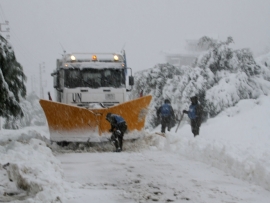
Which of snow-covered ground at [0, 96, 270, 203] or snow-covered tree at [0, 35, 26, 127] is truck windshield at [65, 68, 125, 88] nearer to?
snow-covered tree at [0, 35, 26, 127]

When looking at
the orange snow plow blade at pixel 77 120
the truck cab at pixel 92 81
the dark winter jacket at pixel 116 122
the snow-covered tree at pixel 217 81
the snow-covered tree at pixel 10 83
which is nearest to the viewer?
the snow-covered tree at pixel 10 83

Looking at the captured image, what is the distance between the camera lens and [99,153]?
10.6 metres

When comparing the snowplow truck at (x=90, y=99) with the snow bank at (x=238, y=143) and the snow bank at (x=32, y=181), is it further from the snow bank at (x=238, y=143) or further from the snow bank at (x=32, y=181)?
the snow bank at (x=32, y=181)

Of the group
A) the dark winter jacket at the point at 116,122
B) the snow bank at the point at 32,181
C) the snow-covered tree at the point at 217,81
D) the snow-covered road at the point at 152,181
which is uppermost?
the snow-covered tree at the point at 217,81

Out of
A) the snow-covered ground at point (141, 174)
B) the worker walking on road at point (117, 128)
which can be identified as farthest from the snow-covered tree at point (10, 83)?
the worker walking on road at point (117, 128)

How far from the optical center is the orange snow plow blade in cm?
1121

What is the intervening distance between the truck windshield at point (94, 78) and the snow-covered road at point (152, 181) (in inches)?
134

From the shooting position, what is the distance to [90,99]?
12594 millimetres

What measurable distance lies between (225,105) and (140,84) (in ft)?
27.3

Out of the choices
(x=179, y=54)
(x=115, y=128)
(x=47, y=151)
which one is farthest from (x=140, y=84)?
(x=179, y=54)

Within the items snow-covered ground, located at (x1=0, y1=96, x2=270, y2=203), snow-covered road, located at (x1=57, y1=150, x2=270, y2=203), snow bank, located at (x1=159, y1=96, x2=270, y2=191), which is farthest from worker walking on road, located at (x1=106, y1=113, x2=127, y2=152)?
snow bank, located at (x1=159, y1=96, x2=270, y2=191)

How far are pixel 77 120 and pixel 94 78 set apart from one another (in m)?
2.01

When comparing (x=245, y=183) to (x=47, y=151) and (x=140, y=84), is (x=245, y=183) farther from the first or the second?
(x=140, y=84)

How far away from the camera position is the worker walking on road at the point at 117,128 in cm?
1079
